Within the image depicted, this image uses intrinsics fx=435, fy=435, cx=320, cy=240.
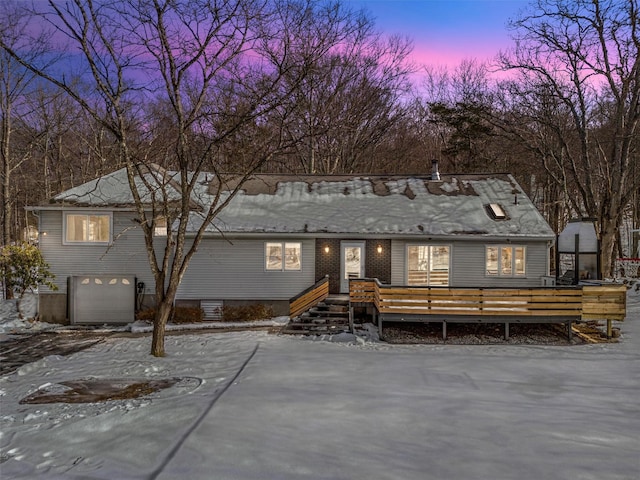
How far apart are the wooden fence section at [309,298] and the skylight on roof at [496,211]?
728cm

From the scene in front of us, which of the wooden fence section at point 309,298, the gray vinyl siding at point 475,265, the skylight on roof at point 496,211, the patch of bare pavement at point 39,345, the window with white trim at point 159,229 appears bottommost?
the patch of bare pavement at point 39,345

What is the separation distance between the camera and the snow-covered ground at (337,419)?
5094 millimetres

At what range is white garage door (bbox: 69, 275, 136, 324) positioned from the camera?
17250 mm

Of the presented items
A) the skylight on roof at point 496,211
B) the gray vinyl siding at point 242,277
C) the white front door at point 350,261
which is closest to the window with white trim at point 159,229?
the gray vinyl siding at point 242,277

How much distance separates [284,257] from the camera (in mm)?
16953

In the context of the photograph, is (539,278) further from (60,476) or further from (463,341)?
(60,476)

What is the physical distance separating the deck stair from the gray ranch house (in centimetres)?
152

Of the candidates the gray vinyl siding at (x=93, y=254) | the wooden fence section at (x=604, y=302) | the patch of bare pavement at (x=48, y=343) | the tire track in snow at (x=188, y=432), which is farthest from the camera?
the gray vinyl siding at (x=93, y=254)

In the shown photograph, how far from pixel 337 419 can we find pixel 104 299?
13.9 metres

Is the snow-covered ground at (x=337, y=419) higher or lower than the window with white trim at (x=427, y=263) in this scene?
lower

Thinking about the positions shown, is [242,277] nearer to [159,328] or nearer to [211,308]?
[211,308]

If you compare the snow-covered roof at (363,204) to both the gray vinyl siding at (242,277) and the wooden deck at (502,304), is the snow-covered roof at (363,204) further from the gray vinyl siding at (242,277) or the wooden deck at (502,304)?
the wooden deck at (502,304)

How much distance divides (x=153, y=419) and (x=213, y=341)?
6.16 m

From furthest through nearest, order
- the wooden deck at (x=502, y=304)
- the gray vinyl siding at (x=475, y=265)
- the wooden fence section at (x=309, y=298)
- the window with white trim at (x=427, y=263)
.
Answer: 1. the window with white trim at (x=427, y=263)
2. the gray vinyl siding at (x=475, y=265)
3. the wooden fence section at (x=309, y=298)
4. the wooden deck at (x=502, y=304)
